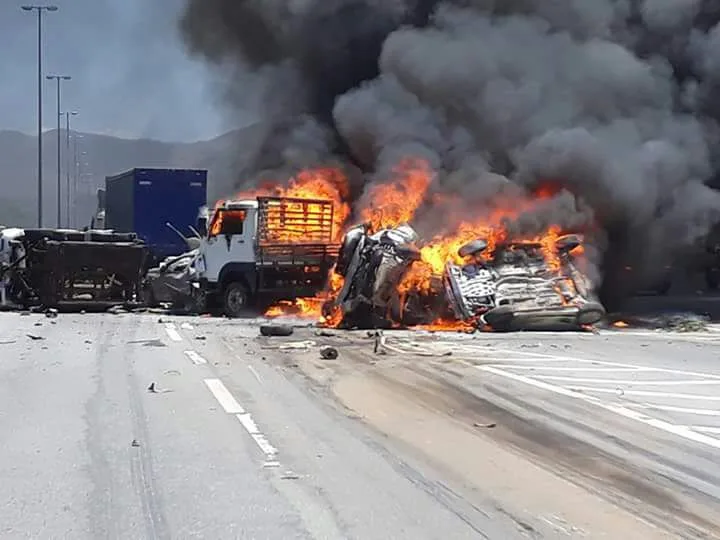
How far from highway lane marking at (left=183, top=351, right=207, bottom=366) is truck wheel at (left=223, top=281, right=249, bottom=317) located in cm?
746

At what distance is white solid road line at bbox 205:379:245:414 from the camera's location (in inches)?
354

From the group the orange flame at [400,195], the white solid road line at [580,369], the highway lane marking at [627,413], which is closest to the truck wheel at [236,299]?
the orange flame at [400,195]

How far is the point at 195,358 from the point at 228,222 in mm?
8625

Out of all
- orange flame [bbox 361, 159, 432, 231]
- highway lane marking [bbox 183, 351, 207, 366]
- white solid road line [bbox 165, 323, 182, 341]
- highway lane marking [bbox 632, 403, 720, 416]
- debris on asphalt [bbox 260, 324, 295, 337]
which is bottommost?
white solid road line [bbox 165, 323, 182, 341]

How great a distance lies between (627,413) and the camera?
866 cm

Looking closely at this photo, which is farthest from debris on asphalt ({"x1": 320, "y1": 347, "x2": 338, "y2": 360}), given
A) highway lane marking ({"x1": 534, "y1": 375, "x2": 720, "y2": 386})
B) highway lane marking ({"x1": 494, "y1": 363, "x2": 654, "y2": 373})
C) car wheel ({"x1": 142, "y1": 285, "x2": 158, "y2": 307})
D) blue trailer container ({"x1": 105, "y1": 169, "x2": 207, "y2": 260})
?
blue trailer container ({"x1": 105, "y1": 169, "x2": 207, "y2": 260})

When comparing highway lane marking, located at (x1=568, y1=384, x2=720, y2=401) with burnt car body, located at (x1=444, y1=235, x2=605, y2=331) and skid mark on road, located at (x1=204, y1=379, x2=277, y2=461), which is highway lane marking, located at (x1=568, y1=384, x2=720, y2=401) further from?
burnt car body, located at (x1=444, y1=235, x2=605, y2=331)

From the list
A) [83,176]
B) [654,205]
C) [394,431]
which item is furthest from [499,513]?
[83,176]

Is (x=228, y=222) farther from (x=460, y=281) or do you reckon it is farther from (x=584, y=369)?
(x=584, y=369)

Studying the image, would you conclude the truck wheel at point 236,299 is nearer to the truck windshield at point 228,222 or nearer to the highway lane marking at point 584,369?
the truck windshield at point 228,222

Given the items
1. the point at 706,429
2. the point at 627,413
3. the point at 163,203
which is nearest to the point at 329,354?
the point at 627,413

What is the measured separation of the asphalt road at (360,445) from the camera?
18.0ft

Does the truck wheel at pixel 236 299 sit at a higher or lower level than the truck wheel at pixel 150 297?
higher

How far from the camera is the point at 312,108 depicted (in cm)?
2916
